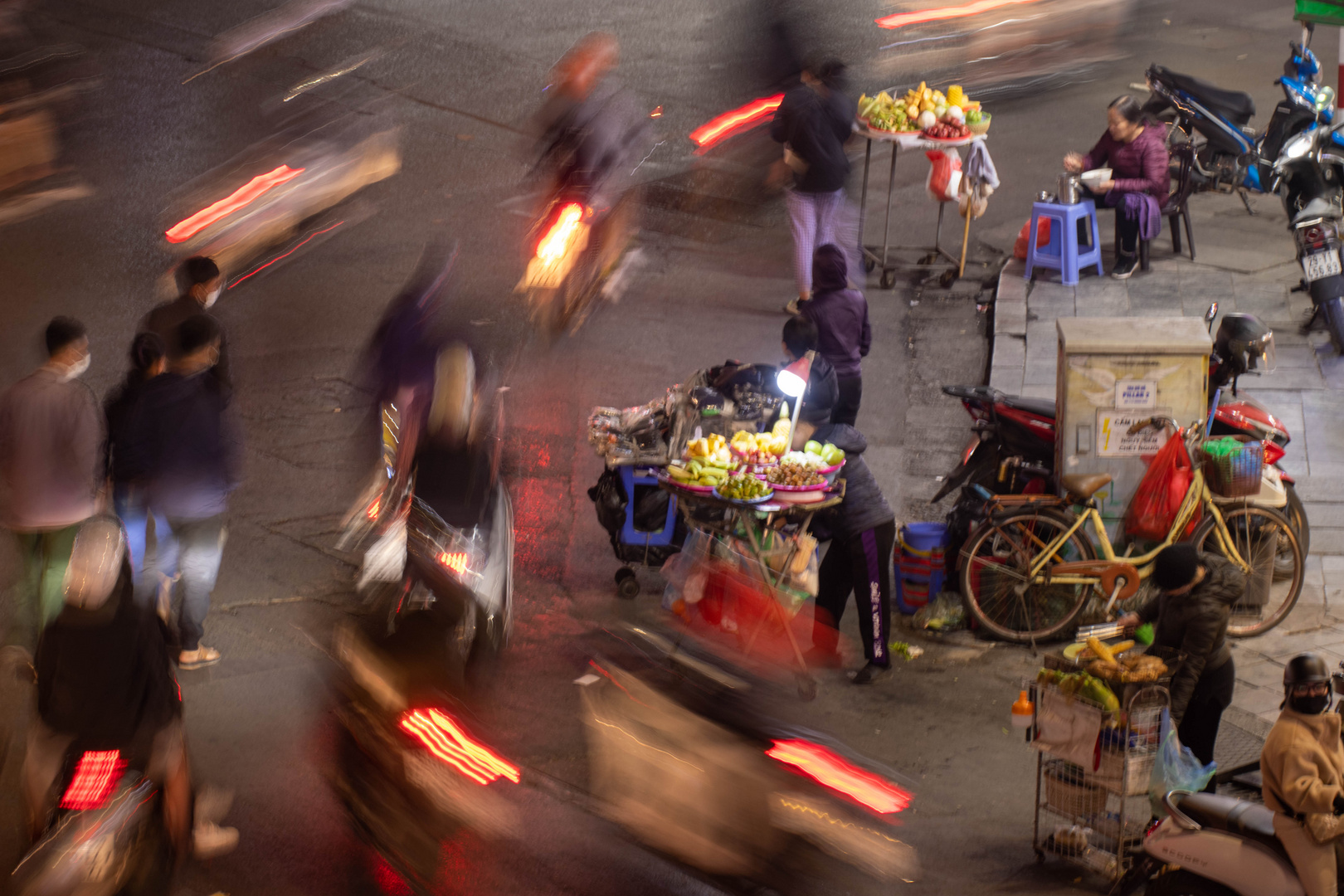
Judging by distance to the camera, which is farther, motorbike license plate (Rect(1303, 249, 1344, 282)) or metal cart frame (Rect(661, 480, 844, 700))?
motorbike license plate (Rect(1303, 249, 1344, 282))

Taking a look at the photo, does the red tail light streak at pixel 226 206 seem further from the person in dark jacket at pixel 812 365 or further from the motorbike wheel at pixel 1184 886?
the motorbike wheel at pixel 1184 886

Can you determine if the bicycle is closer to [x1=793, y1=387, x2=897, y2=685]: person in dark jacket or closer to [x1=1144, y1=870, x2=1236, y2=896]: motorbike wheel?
[x1=793, y1=387, x2=897, y2=685]: person in dark jacket

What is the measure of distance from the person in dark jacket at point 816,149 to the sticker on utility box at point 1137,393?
391 centimetres

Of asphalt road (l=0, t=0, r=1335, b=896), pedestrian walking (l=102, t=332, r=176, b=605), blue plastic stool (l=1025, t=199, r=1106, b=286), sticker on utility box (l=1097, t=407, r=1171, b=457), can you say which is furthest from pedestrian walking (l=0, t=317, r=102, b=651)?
blue plastic stool (l=1025, t=199, r=1106, b=286)

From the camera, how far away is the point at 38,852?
16.9ft

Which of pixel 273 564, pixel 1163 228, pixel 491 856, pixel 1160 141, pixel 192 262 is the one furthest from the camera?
pixel 1163 228

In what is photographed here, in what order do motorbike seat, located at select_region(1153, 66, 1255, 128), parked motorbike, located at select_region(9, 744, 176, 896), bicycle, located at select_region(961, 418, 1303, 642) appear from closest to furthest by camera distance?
parked motorbike, located at select_region(9, 744, 176, 896)
bicycle, located at select_region(961, 418, 1303, 642)
motorbike seat, located at select_region(1153, 66, 1255, 128)

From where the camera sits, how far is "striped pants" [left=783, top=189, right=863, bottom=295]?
11.7m

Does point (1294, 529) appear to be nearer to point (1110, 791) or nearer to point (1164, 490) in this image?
point (1164, 490)

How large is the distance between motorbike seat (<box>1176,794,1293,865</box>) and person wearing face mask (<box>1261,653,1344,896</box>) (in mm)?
62

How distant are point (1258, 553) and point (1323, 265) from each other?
397 centimetres

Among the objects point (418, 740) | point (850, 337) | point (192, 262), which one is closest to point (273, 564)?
point (192, 262)

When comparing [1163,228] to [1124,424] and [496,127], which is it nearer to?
[1124,424]

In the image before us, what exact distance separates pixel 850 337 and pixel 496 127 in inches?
348
